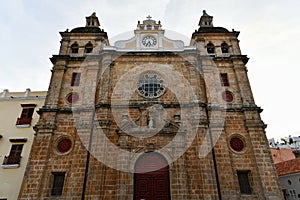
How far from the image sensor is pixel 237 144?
13.4 metres

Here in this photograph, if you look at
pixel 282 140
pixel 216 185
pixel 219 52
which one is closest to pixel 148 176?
pixel 216 185

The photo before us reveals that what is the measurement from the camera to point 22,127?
1545 centimetres

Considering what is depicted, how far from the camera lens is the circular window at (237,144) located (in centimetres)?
1329

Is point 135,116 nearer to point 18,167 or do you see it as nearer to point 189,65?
point 189,65

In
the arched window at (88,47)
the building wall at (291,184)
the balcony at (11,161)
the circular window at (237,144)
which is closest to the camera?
the circular window at (237,144)

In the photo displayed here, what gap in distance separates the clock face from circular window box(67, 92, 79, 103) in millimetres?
6963

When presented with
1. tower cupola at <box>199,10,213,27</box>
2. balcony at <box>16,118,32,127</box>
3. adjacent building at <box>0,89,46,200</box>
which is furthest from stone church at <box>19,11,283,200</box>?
tower cupola at <box>199,10,213,27</box>

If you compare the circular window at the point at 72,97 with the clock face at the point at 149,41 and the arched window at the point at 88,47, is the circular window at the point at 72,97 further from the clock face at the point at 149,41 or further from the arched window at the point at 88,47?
the clock face at the point at 149,41

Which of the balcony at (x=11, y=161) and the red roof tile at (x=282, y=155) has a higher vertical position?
the red roof tile at (x=282, y=155)

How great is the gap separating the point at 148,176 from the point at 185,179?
2.05m

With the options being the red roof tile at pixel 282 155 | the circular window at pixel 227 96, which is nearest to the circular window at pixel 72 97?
the circular window at pixel 227 96

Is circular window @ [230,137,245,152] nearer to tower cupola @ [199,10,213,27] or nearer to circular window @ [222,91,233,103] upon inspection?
circular window @ [222,91,233,103]

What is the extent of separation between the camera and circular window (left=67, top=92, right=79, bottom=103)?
1474 cm

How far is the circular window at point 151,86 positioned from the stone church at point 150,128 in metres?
0.07
